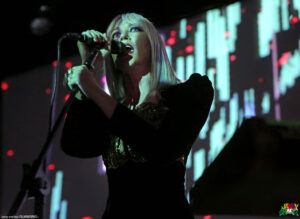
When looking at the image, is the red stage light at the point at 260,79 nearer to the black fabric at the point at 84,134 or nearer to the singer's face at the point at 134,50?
the singer's face at the point at 134,50

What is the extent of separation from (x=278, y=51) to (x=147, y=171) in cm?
112

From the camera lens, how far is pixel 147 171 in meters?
1.11

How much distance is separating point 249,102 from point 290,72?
24 cm

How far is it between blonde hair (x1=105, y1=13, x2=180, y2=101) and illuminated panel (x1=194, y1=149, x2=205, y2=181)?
0.79 metres

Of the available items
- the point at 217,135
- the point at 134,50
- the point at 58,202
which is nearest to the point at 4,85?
the point at 58,202

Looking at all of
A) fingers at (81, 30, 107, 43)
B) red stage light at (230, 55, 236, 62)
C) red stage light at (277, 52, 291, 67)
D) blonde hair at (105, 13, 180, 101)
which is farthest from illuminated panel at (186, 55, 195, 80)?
fingers at (81, 30, 107, 43)

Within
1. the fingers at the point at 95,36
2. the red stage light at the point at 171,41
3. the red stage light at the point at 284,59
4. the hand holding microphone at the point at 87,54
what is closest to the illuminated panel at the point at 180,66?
the red stage light at the point at 171,41

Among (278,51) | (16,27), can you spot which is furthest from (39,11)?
(278,51)

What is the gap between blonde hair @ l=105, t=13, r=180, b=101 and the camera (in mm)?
1297

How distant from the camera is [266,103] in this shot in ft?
6.19

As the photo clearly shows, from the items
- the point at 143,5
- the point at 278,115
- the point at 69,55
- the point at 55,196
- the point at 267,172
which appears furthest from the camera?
the point at 69,55

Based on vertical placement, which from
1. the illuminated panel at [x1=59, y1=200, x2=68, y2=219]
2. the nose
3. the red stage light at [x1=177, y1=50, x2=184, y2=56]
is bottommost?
the illuminated panel at [x1=59, y1=200, x2=68, y2=219]

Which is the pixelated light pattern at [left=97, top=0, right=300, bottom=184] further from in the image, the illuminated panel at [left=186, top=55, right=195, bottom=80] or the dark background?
the dark background

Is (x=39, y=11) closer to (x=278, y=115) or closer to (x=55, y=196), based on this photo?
(x=55, y=196)
